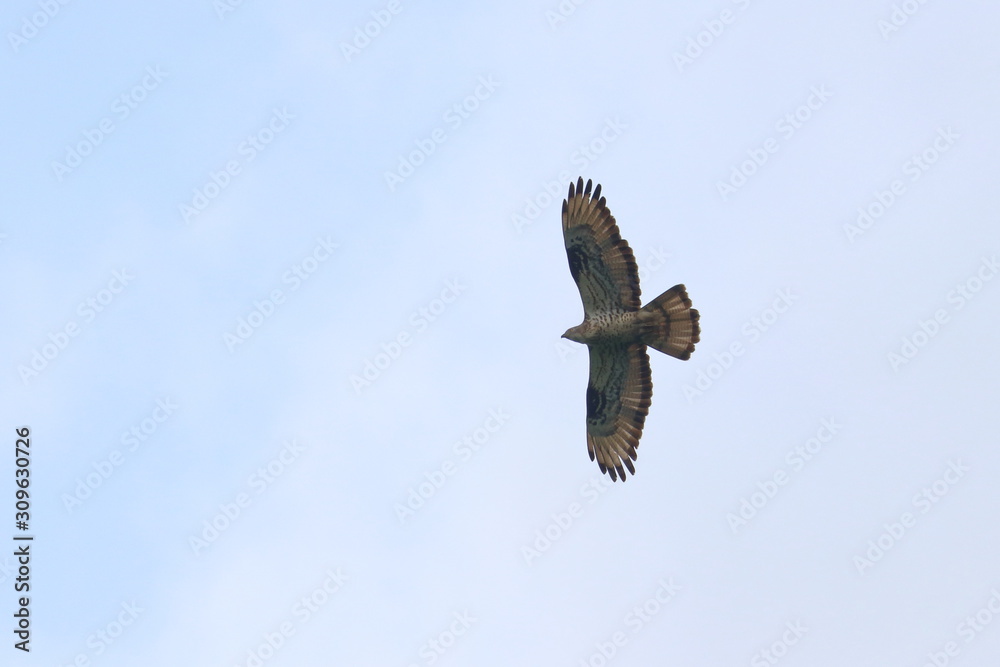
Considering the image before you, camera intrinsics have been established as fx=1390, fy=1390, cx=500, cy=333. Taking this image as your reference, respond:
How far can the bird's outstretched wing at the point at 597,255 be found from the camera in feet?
59.3

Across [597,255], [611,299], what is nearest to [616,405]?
[611,299]

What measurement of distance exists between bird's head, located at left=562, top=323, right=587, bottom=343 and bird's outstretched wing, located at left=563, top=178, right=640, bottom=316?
0.27 meters

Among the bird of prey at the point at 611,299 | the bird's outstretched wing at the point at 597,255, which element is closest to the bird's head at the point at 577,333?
the bird of prey at the point at 611,299

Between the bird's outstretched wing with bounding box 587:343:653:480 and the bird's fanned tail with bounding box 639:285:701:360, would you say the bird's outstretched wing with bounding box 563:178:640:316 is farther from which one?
the bird's outstretched wing with bounding box 587:343:653:480

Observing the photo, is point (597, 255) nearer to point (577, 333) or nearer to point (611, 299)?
point (611, 299)

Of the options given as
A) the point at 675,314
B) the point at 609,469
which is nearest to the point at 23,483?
the point at 609,469

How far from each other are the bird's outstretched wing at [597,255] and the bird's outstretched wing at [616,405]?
831 millimetres

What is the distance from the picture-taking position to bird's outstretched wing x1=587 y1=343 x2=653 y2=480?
739 inches

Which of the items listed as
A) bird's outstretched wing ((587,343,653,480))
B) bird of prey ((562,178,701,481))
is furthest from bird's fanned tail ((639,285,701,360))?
bird's outstretched wing ((587,343,653,480))

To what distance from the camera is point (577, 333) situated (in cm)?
1819

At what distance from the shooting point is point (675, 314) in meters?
18.0

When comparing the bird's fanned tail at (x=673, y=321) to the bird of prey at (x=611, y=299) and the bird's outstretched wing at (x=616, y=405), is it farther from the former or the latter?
the bird's outstretched wing at (x=616, y=405)

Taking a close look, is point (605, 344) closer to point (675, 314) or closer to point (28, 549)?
point (675, 314)

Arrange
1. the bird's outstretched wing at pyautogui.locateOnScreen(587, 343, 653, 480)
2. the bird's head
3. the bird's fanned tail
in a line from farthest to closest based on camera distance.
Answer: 1. the bird's outstretched wing at pyautogui.locateOnScreen(587, 343, 653, 480)
2. the bird's head
3. the bird's fanned tail
